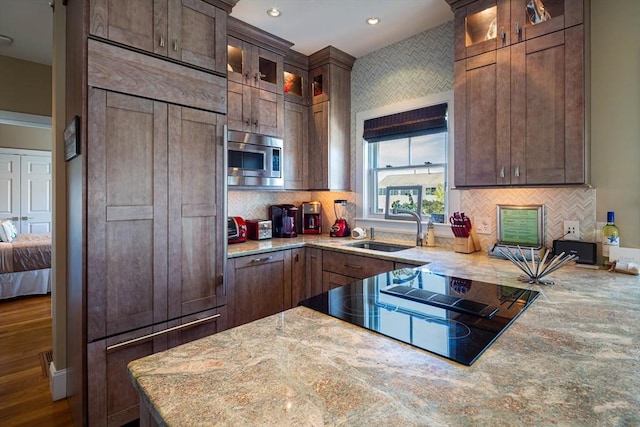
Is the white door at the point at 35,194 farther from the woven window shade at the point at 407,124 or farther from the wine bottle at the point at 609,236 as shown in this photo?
the wine bottle at the point at 609,236

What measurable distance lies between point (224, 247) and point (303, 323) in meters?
1.30

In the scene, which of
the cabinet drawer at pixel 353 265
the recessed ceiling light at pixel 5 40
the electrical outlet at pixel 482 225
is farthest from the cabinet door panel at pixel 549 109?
the recessed ceiling light at pixel 5 40

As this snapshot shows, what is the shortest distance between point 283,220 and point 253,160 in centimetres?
72

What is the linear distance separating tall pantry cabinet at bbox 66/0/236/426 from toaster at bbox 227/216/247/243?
67 centimetres

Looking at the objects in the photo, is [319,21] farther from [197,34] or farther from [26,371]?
[26,371]

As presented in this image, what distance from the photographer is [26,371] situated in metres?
2.58

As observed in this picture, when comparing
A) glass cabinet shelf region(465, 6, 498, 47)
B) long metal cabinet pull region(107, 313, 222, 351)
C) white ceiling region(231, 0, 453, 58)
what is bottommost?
long metal cabinet pull region(107, 313, 222, 351)

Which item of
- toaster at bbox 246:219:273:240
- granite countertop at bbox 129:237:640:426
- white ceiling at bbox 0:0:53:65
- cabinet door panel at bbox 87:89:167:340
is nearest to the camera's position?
granite countertop at bbox 129:237:640:426

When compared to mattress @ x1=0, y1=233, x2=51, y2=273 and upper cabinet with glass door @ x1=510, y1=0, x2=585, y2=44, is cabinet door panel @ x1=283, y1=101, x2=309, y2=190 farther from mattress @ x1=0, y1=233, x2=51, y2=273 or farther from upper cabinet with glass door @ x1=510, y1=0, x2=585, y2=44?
mattress @ x1=0, y1=233, x2=51, y2=273

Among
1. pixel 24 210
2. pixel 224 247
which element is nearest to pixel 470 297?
pixel 224 247

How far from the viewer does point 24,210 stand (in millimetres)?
6250

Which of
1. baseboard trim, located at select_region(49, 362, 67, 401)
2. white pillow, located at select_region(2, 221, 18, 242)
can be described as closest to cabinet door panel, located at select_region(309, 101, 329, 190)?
baseboard trim, located at select_region(49, 362, 67, 401)

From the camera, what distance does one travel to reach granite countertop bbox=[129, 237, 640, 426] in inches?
24.7

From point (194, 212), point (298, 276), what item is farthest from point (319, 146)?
point (194, 212)
